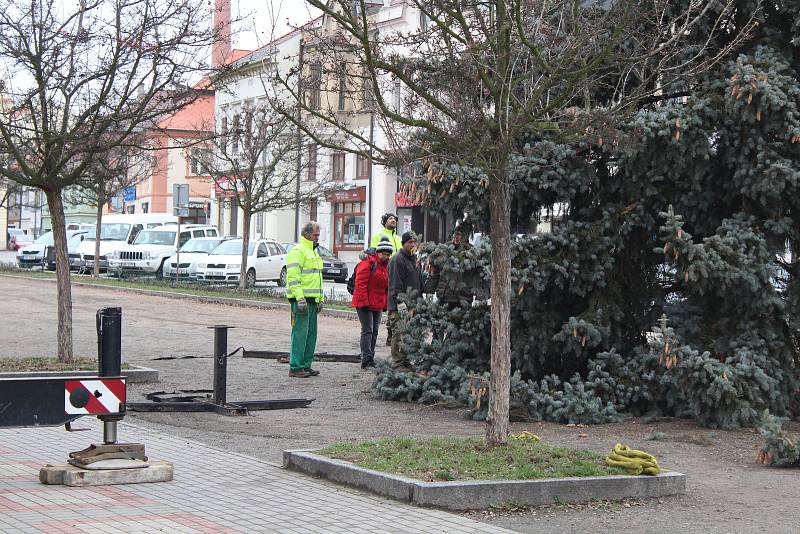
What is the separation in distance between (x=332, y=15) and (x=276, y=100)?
1191 millimetres

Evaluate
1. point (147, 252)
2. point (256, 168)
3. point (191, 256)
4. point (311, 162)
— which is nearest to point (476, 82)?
point (256, 168)

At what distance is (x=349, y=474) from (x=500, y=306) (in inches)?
63.5

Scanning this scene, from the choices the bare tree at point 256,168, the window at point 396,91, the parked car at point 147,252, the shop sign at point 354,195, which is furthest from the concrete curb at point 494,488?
the shop sign at point 354,195

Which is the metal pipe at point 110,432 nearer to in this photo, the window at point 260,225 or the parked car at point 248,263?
the parked car at point 248,263

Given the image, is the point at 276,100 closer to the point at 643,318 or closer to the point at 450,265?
the point at 450,265

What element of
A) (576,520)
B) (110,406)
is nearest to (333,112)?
(110,406)

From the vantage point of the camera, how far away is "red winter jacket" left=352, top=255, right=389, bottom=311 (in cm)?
1672

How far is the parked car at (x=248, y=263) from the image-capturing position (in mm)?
37344

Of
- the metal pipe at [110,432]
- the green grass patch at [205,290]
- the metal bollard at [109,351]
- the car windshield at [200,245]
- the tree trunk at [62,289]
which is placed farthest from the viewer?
the car windshield at [200,245]

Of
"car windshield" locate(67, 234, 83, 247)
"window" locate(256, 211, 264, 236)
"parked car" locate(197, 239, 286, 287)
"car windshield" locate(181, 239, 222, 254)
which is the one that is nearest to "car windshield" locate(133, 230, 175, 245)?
"car windshield" locate(181, 239, 222, 254)

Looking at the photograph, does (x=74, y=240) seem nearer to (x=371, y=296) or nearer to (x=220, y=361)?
(x=371, y=296)

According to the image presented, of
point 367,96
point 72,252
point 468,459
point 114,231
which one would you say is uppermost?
point 114,231

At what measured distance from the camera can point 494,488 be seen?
8.05m

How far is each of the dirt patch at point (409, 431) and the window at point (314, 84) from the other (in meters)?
2.81
